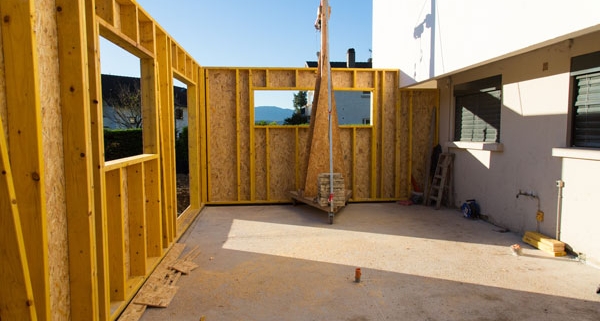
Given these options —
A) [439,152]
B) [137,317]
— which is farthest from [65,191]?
[439,152]

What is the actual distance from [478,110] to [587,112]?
2774 mm

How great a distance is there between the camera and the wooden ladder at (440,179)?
28.7 ft

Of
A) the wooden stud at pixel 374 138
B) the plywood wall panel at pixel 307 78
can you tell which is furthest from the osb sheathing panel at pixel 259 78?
the wooden stud at pixel 374 138

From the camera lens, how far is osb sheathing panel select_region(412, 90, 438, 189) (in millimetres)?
9578

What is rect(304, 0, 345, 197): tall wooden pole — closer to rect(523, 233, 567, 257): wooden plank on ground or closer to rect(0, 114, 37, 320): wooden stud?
rect(523, 233, 567, 257): wooden plank on ground

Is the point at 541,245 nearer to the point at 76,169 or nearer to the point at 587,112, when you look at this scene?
the point at 587,112

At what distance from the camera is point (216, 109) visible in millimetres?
9039

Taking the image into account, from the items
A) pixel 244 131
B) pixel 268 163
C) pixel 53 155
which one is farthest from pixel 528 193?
pixel 53 155

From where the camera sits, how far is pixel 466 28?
6.33 meters

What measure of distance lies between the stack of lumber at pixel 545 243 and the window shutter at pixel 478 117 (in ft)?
6.94

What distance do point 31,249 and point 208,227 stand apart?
4.73m

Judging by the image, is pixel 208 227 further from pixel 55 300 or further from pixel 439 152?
pixel 439 152

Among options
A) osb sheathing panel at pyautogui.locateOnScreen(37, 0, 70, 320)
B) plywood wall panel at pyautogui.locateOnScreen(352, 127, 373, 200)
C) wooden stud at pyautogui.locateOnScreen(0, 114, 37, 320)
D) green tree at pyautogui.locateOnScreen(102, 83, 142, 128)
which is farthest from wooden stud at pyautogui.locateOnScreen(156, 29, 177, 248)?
green tree at pyautogui.locateOnScreen(102, 83, 142, 128)

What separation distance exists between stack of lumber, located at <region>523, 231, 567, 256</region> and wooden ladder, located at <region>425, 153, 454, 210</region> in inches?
108
